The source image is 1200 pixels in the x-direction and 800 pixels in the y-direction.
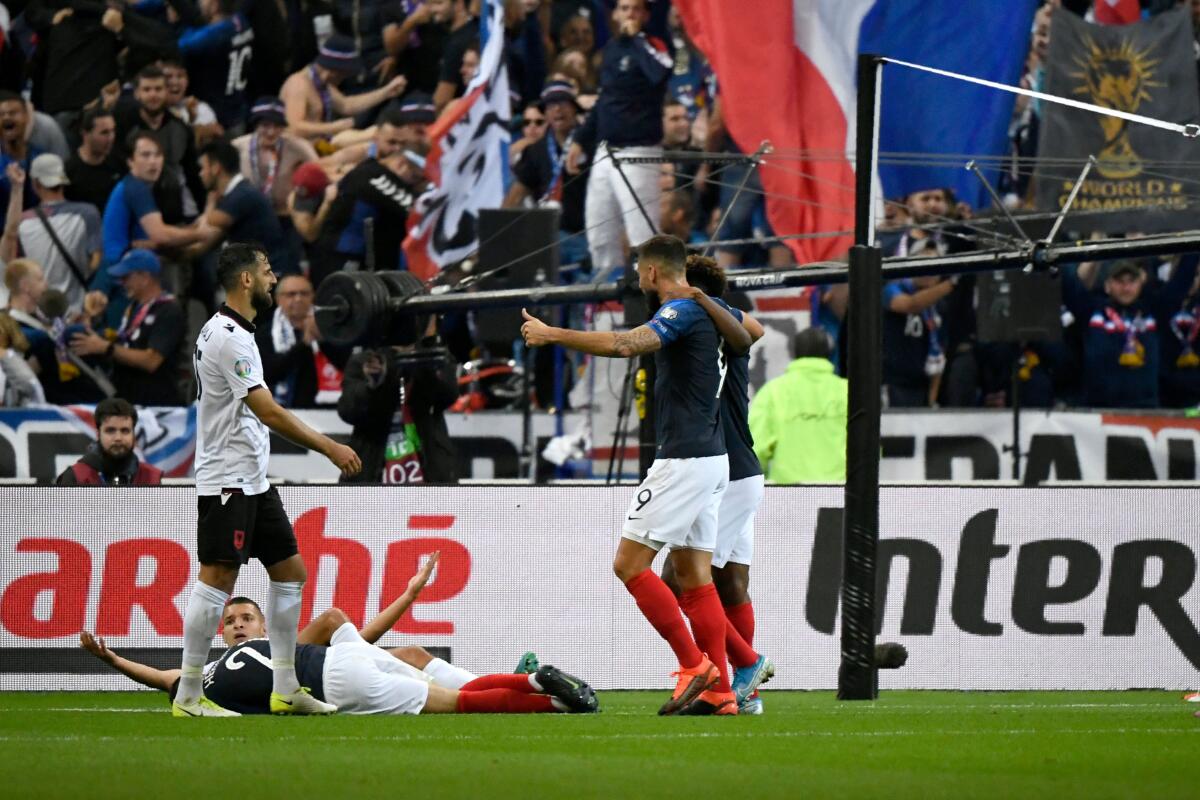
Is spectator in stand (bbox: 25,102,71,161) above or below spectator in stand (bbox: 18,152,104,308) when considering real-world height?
above

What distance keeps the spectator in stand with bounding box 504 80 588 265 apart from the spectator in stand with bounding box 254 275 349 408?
7.35ft

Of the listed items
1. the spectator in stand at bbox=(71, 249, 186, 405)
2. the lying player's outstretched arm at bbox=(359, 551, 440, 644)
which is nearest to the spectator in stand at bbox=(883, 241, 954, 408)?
the spectator in stand at bbox=(71, 249, 186, 405)

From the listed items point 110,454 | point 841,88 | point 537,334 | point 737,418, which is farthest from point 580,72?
point 537,334

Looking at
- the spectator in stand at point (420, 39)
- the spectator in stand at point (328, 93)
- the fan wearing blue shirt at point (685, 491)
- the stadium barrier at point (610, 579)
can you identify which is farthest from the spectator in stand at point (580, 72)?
the fan wearing blue shirt at point (685, 491)

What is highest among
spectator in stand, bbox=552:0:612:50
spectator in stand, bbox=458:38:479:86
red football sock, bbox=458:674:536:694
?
spectator in stand, bbox=552:0:612:50

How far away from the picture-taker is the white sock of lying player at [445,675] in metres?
10.6

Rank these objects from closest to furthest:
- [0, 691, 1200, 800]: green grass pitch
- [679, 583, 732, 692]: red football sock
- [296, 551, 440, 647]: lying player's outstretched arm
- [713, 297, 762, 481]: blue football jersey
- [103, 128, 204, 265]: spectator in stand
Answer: [0, 691, 1200, 800]: green grass pitch < [679, 583, 732, 692]: red football sock < [713, 297, 762, 481]: blue football jersey < [296, 551, 440, 647]: lying player's outstretched arm < [103, 128, 204, 265]: spectator in stand

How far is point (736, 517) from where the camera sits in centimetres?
1022

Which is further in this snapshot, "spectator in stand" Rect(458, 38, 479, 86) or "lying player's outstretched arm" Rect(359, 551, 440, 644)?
"spectator in stand" Rect(458, 38, 479, 86)

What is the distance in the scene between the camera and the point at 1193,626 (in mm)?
12984

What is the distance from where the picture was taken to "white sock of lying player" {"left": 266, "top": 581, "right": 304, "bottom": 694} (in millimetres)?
9844

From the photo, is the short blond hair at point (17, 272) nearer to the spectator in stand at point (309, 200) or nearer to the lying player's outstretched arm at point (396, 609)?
the spectator in stand at point (309, 200)

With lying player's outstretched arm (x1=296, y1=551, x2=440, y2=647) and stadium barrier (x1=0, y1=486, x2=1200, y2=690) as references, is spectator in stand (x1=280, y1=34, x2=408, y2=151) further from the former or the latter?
lying player's outstretched arm (x1=296, y1=551, x2=440, y2=647)

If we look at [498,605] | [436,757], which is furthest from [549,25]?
[436,757]
